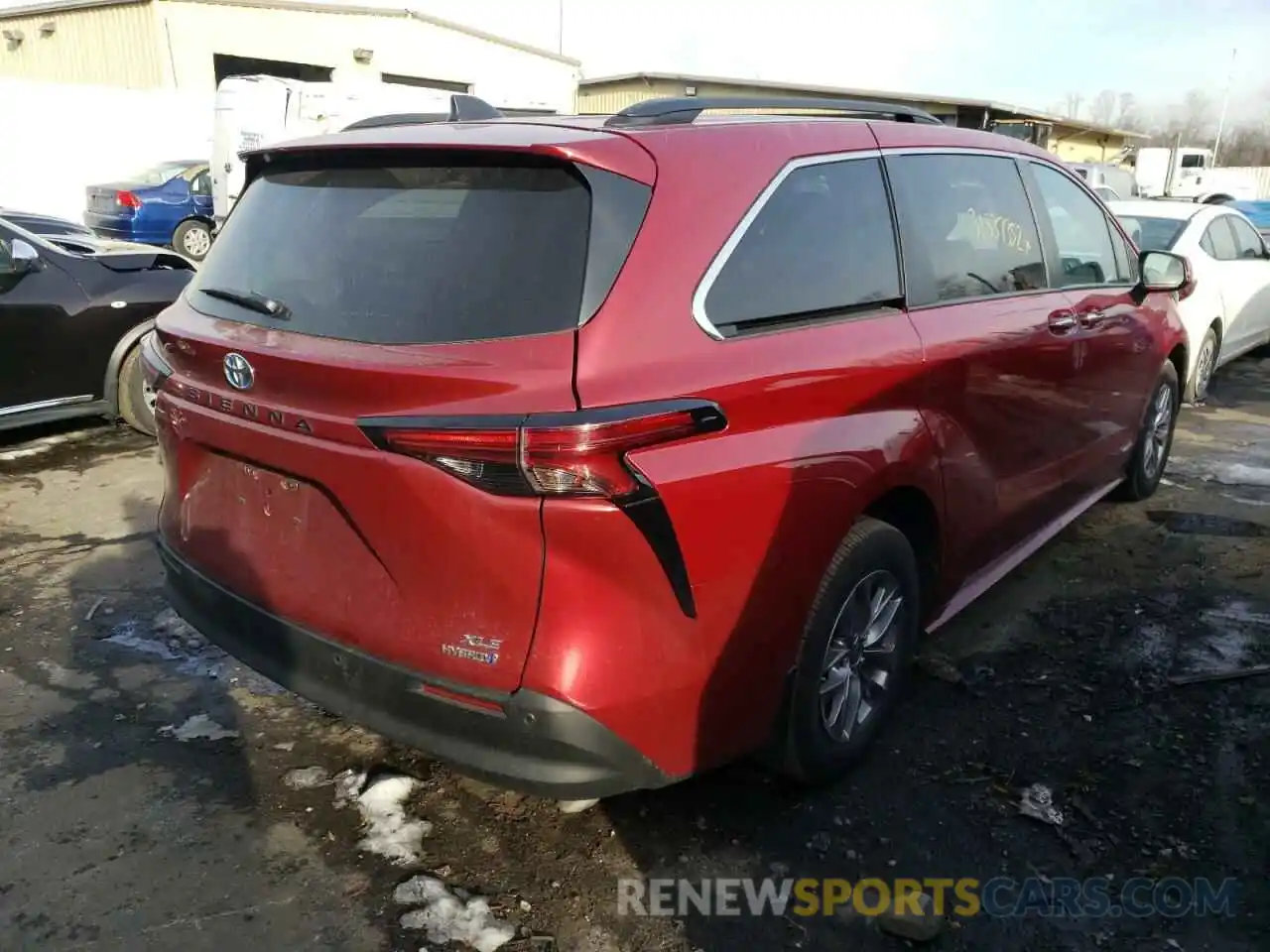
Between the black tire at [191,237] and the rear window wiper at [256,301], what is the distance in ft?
50.8

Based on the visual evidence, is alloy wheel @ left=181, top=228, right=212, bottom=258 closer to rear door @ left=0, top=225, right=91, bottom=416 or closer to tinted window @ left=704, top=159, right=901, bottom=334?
rear door @ left=0, top=225, right=91, bottom=416

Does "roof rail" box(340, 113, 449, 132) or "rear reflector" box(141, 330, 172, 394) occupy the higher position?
"roof rail" box(340, 113, 449, 132)

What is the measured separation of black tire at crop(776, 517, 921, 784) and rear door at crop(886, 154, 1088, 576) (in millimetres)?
332

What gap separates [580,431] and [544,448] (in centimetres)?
8

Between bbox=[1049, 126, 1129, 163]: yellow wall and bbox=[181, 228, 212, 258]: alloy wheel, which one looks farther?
bbox=[1049, 126, 1129, 163]: yellow wall

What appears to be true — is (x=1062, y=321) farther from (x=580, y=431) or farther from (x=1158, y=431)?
(x=580, y=431)

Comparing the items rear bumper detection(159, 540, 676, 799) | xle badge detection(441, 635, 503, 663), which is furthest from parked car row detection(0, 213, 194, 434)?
xle badge detection(441, 635, 503, 663)

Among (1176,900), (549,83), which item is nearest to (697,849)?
(1176,900)

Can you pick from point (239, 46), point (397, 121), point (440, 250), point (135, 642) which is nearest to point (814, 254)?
point (440, 250)

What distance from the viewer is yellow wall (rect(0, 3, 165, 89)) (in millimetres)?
24141

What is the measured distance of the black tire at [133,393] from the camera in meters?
6.55

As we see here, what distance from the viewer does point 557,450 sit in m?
2.07

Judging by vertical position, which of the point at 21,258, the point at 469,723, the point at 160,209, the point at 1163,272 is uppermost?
the point at 1163,272
